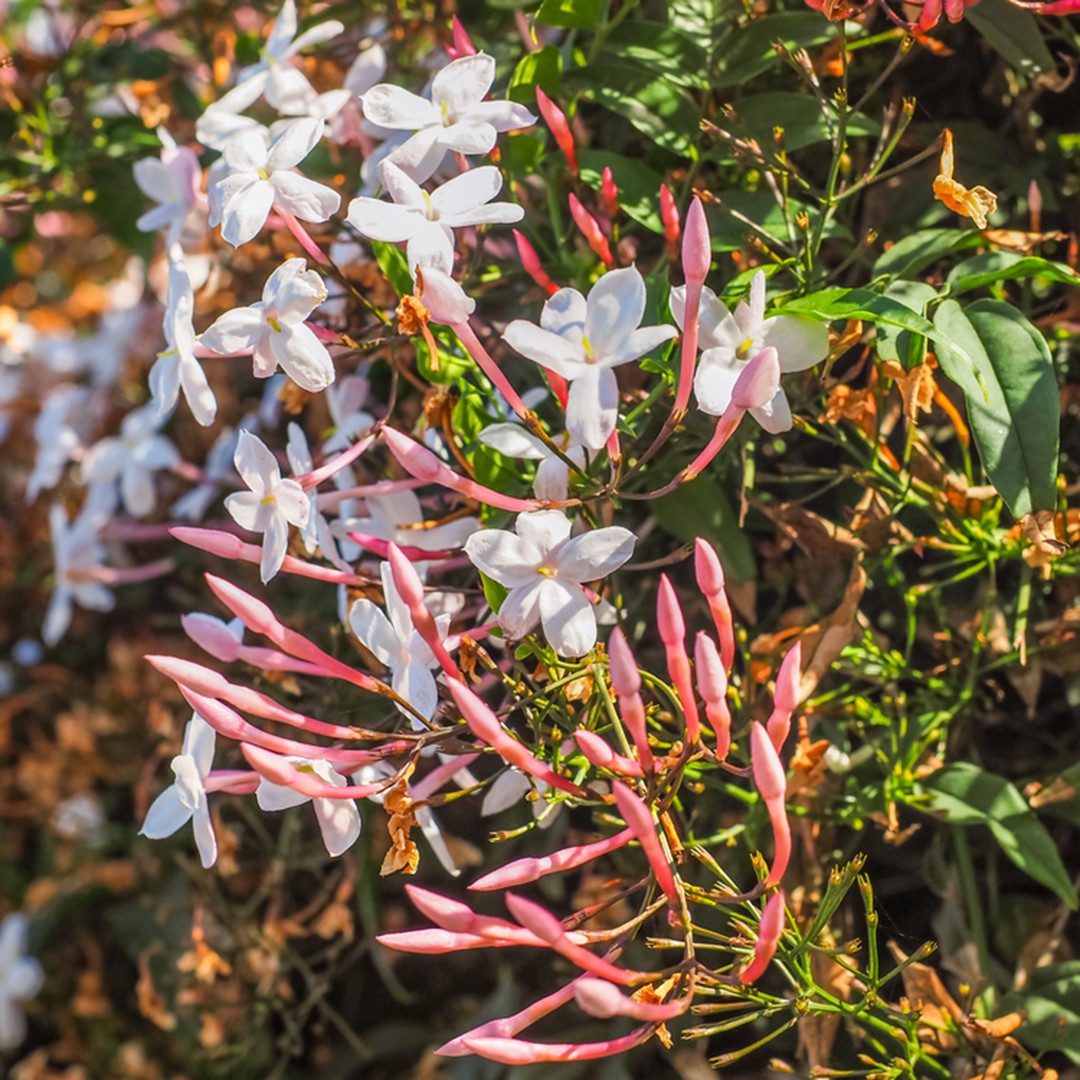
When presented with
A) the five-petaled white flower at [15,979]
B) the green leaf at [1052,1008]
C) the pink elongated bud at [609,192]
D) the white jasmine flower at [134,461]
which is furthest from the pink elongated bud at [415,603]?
the five-petaled white flower at [15,979]

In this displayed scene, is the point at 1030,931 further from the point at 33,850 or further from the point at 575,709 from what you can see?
the point at 33,850

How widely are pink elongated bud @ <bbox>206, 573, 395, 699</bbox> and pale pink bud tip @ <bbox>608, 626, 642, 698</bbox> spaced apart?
0.11m

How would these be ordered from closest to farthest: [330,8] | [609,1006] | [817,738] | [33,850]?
1. [609,1006]
2. [817,738]
3. [330,8]
4. [33,850]

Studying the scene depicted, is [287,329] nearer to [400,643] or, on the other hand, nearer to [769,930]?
[400,643]

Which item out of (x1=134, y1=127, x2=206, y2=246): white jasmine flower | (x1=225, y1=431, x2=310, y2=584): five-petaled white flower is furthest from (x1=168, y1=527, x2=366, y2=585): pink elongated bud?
(x1=134, y1=127, x2=206, y2=246): white jasmine flower

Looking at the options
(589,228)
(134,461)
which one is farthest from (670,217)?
(134,461)

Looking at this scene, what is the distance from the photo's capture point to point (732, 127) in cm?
61

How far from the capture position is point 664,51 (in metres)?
0.61

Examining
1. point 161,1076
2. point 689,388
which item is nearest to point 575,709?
point 689,388

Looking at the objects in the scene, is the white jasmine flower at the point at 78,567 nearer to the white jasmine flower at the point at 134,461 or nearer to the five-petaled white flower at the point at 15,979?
the white jasmine flower at the point at 134,461

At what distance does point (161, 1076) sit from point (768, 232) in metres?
0.82

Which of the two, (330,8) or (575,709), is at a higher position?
(330,8)

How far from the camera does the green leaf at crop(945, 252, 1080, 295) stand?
1.51 ft

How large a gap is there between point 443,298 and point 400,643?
5.6 inches
